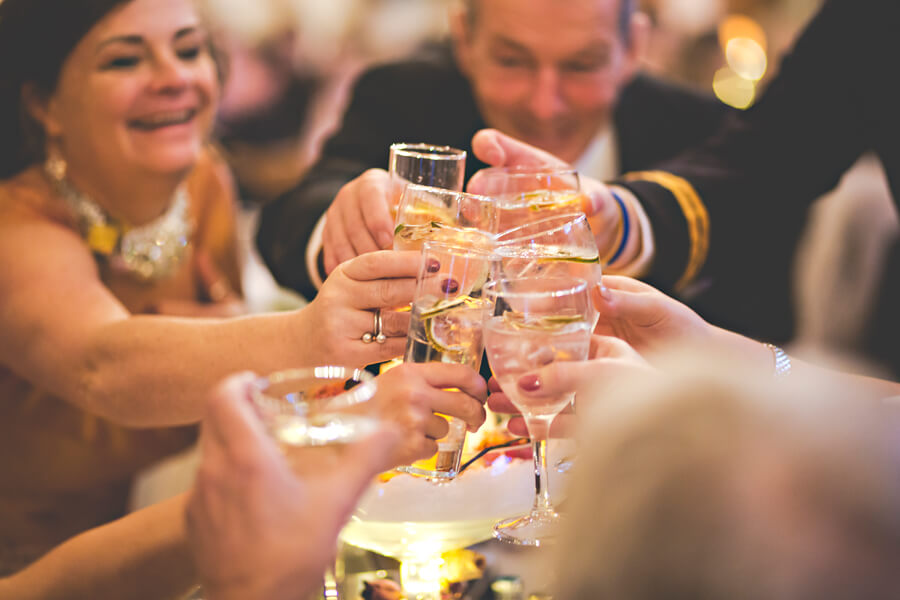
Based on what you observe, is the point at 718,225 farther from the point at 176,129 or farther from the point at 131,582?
the point at 131,582

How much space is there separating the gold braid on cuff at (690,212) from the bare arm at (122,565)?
4.78ft

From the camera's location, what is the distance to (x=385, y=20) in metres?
6.89

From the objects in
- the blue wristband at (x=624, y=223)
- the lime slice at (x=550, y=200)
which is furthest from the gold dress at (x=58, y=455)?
the blue wristband at (x=624, y=223)

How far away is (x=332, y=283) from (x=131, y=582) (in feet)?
1.90

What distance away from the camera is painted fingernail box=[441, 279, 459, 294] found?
1190mm

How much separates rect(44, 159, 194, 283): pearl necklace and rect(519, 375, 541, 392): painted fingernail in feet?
5.07

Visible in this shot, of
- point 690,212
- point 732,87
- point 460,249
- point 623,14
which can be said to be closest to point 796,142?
point 690,212

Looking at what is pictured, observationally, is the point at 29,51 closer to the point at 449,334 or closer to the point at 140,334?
the point at 140,334

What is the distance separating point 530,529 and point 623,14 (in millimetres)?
1781

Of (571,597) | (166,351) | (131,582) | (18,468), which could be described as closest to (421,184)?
(166,351)

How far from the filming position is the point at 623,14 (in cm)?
245

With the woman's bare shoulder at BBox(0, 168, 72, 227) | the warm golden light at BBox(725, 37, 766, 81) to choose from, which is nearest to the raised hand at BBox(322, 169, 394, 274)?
the woman's bare shoulder at BBox(0, 168, 72, 227)

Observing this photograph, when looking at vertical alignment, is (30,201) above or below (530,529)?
above

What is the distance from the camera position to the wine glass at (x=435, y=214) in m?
1.35
